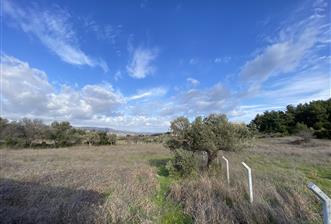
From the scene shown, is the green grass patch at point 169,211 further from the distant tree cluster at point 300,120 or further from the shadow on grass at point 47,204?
the distant tree cluster at point 300,120

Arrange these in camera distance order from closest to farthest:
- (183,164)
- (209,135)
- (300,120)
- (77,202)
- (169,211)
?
(169,211), (77,202), (183,164), (209,135), (300,120)

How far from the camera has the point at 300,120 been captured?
151 ft

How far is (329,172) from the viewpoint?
11062 millimetres

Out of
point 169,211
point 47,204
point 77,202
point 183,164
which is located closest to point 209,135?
point 183,164

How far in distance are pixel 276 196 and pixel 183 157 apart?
5.39m

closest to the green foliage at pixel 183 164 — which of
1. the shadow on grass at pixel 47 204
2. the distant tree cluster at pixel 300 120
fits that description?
the shadow on grass at pixel 47 204

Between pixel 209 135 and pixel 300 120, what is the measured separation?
4243 cm

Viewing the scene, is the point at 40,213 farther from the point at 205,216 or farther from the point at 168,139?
the point at 168,139

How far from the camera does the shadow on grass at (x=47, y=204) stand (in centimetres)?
523

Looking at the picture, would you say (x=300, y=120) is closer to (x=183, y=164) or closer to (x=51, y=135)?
(x=183, y=164)

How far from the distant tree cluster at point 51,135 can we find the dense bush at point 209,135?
33.2 metres

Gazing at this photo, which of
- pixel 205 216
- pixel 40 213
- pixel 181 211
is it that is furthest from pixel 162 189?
pixel 40 213

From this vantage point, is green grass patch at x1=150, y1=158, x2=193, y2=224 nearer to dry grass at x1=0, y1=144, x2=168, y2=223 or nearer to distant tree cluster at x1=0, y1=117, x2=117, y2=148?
dry grass at x1=0, y1=144, x2=168, y2=223

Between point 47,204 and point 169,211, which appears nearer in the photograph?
point 169,211
